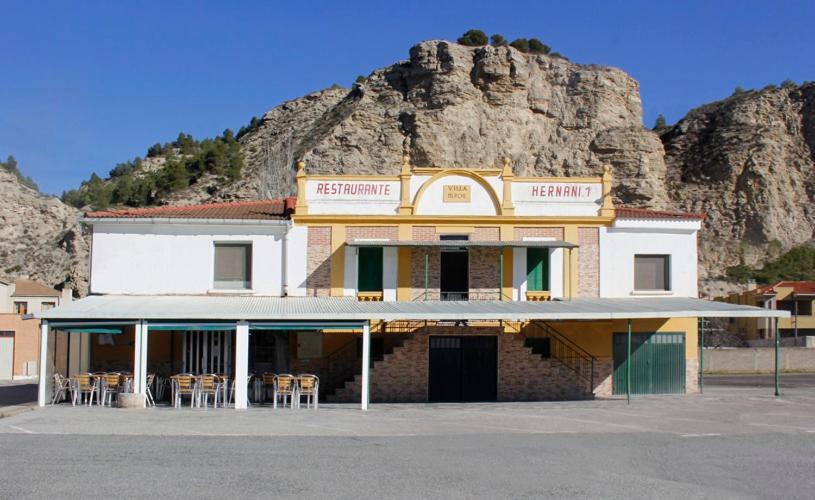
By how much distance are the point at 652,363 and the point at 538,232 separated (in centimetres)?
537

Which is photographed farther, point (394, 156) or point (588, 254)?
point (394, 156)

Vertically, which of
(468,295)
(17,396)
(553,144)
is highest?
(553,144)

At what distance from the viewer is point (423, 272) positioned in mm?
26828

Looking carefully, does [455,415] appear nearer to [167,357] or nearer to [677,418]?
[677,418]

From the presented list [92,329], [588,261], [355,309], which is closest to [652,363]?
[588,261]

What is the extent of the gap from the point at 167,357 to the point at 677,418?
14249 mm

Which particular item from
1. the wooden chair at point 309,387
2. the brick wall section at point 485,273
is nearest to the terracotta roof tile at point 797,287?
the brick wall section at point 485,273

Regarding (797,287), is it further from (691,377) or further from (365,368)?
(365,368)

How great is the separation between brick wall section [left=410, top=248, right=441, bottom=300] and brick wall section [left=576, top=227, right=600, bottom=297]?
4368 millimetres

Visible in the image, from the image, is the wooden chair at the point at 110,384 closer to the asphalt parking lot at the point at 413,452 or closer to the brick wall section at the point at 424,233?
the asphalt parking lot at the point at 413,452

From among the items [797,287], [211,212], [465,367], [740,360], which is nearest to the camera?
[465,367]

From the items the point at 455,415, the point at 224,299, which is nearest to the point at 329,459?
the point at 455,415

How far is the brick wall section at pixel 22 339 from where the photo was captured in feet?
131

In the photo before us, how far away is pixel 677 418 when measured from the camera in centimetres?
2002
